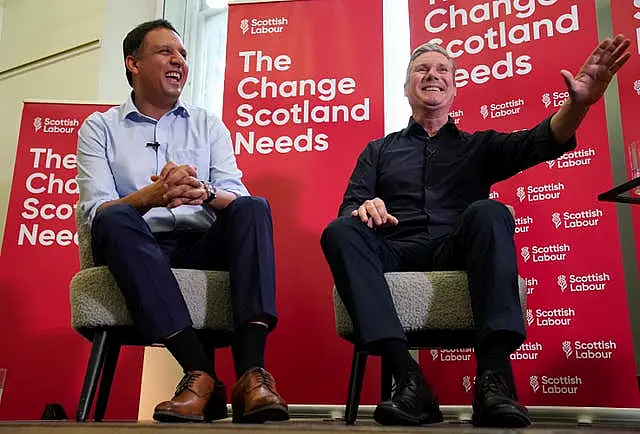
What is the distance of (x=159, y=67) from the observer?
213 cm

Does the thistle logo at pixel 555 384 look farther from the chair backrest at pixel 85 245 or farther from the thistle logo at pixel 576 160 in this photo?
the chair backrest at pixel 85 245

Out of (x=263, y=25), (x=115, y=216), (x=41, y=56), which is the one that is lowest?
(x=115, y=216)

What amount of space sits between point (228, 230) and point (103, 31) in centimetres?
226

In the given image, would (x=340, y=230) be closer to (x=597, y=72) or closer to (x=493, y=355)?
(x=493, y=355)

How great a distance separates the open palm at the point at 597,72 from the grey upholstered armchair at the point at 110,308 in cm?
100

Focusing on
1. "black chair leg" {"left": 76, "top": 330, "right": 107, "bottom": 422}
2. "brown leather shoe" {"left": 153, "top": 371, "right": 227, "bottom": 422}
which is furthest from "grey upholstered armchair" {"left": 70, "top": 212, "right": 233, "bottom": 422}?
"brown leather shoe" {"left": 153, "top": 371, "right": 227, "bottom": 422}

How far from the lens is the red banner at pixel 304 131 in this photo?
2.64m

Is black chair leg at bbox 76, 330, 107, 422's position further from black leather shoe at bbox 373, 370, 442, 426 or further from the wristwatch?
black leather shoe at bbox 373, 370, 442, 426

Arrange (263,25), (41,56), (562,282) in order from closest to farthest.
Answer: (562,282)
(263,25)
(41,56)

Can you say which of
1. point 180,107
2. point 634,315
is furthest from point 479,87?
point 180,107

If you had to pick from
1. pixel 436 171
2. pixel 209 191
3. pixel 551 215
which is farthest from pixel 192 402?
pixel 551 215

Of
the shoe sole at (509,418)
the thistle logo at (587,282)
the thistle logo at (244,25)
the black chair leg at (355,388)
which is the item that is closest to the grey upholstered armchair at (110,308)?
the black chair leg at (355,388)

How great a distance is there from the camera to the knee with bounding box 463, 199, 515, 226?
5.26ft

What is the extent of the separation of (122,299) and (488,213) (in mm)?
944
